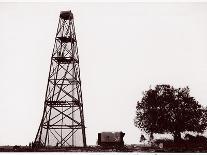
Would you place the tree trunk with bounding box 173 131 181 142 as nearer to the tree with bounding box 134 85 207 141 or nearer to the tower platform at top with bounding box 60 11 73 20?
the tree with bounding box 134 85 207 141

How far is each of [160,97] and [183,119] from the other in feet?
11.5

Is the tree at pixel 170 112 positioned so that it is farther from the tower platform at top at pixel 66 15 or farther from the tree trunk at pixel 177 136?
the tower platform at top at pixel 66 15

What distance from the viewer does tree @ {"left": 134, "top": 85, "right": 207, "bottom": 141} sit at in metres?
45.0

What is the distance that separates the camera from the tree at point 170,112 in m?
45.0

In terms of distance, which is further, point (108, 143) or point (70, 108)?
point (108, 143)

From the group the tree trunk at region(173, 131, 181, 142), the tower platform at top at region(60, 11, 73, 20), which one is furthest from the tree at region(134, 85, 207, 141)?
the tower platform at top at region(60, 11, 73, 20)

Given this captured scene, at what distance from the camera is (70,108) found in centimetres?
3994

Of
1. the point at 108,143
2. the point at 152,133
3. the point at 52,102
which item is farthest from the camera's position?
the point at 152,133

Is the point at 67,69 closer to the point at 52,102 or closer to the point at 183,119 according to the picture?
the point at 52,102

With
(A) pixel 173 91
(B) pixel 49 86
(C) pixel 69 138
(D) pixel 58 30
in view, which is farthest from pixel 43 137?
(A) pixel 173 91

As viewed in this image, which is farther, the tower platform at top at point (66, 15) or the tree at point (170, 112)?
the tree at point (170, 112)

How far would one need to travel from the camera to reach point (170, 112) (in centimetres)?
4572

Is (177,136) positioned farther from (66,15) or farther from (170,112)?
(66,15)

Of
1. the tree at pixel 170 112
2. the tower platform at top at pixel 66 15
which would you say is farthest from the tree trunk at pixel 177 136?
the tower platform at top at pixel 66 15
